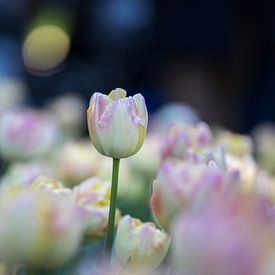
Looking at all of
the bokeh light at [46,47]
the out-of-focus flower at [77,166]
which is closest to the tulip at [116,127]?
the out-of-focus flower at [77,166]

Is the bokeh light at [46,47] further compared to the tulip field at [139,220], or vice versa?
the bokeh light at [46,47]

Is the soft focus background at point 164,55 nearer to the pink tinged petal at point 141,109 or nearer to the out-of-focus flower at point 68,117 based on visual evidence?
the out-of-focus flower at point 68,117

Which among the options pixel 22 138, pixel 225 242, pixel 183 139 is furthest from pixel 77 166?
pixel 225 242

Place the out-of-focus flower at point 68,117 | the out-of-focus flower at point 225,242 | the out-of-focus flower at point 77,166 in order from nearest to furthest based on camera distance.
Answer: the out-of-focus flower at point 225,242 → the out-of-focus flower at point 77,166 → the out-of-focus flower at point 68,117

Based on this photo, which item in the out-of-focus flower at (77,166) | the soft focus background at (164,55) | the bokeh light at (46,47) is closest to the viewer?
the out-of-focus flower at (77,166)

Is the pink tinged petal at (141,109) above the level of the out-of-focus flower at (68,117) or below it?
above

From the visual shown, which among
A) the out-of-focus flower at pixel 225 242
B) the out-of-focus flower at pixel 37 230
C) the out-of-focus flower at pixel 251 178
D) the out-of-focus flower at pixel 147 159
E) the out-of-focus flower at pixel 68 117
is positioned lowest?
the out-of-focus flower at pixel 68 117
